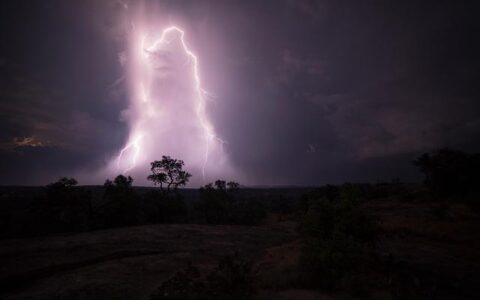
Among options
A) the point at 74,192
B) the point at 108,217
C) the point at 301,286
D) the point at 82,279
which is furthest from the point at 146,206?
the point at 301,286

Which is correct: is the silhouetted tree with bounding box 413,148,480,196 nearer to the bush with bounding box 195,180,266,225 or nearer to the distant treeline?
the distant treeline

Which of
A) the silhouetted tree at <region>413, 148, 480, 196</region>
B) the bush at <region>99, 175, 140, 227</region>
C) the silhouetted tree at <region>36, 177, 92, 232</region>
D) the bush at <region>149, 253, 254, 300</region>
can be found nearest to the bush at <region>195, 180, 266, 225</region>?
the bush at <region>99, 175, 140, 227</region>

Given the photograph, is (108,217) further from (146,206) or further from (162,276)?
(162,276)

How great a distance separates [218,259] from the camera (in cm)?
2273

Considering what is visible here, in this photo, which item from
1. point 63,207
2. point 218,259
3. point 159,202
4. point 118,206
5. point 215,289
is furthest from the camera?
point 159,202

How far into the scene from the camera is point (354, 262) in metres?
15.2

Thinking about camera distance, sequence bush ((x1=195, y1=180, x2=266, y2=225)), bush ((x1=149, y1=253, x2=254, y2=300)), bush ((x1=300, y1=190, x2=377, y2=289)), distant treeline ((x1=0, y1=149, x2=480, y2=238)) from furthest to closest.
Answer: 1. bush ((x1=195, y1=180, x2=266, y2=225))
2. distant treeline ((x1=0, y1=149, x2=480, y2=238))
3. bush ((x1=300, y1=190, x2=377, y2=289))
4. bush ((x1=149, y1=253, x2=254, y2=300))

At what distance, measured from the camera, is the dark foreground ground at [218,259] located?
47.3ft

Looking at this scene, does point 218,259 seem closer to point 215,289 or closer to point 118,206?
point 215,289

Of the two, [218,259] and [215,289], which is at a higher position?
[215,289]

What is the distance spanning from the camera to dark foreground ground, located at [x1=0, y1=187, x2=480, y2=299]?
14.4 metres

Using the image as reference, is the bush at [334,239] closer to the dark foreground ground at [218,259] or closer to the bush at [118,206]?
the dark foreground ground at [218,259]

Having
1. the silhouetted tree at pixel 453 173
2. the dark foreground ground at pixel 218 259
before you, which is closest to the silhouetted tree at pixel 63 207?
the dark foreground ground at pixel 218 259

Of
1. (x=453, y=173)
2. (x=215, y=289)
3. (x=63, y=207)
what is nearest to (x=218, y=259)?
(x=215, y=289)
